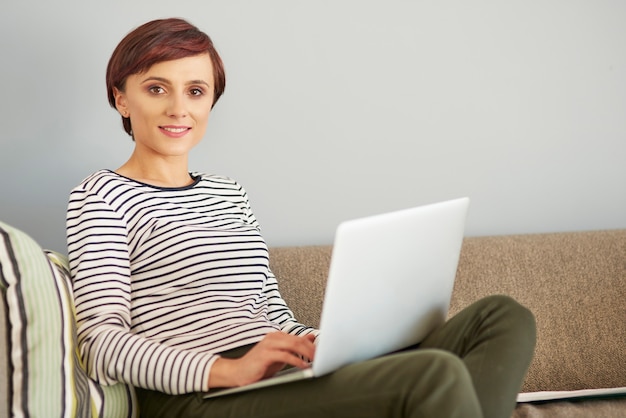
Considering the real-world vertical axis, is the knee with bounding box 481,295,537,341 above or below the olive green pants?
above

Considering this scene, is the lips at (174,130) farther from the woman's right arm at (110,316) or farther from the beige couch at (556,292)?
the beige couch at (556,292)

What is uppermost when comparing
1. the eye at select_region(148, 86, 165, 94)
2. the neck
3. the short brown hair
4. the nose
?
the short brown hair

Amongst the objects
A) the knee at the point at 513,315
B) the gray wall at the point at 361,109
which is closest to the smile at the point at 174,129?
the gray wall at the point at 361,109

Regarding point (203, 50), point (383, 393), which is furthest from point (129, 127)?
point (383, 393)

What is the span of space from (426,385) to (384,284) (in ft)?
0.60

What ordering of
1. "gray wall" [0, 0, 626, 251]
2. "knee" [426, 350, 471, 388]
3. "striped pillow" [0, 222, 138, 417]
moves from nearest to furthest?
Result: "knee" [426, 350, 471, 388] < "striped pillow" [0, 222, 138, 417] < "gray wall" [0, 0, 626, 251]

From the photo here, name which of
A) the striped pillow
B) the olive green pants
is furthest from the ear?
the olive green pants

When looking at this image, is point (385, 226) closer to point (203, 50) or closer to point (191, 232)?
point (191, 232)

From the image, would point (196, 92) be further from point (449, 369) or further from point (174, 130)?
point (449, 369)

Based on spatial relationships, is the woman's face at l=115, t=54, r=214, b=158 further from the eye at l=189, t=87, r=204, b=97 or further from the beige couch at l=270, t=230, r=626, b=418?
the beige couch at l=270, t=230, r=626, b=418

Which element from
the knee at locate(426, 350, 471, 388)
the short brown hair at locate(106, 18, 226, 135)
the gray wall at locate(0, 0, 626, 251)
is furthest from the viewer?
the gray wall at locate(0, 0, 626, 251)

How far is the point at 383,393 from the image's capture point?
1134 millimetres

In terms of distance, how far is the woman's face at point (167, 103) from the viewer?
1.59 metres

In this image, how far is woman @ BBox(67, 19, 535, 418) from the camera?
3.84 ft
